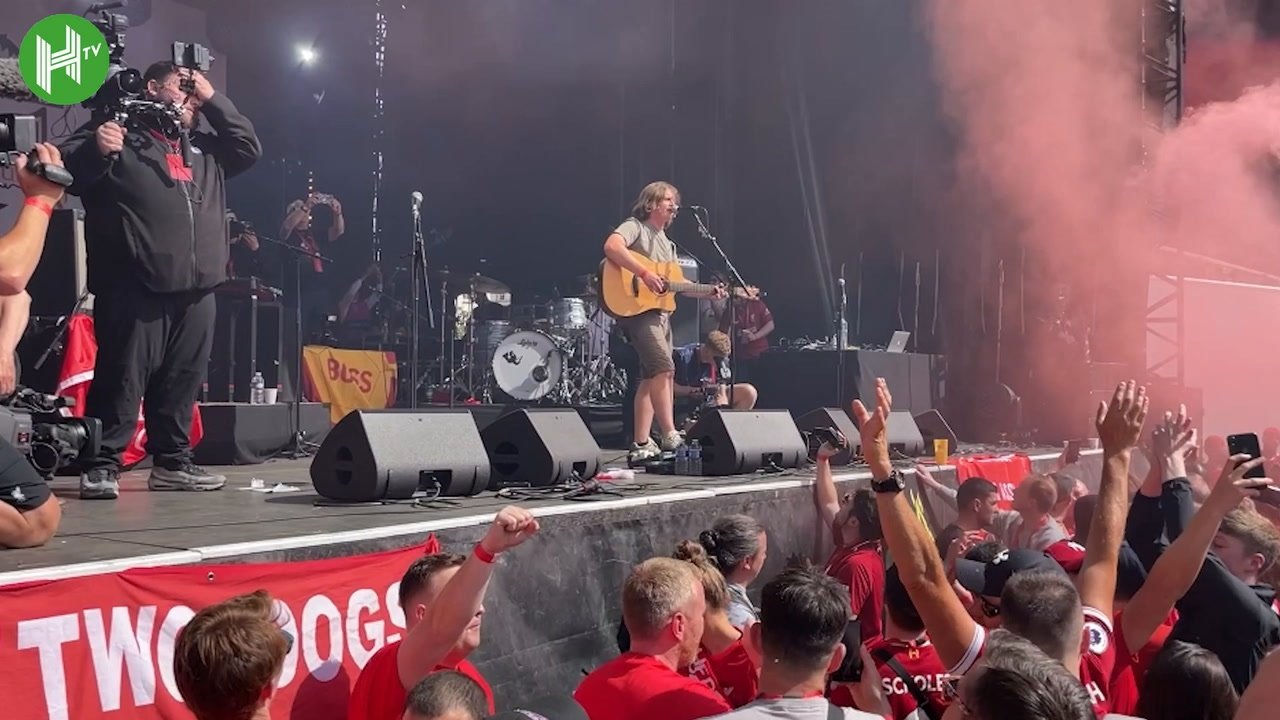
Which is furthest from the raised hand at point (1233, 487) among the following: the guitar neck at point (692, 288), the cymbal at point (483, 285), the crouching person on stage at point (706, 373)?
the cymbal at point (483, 285)

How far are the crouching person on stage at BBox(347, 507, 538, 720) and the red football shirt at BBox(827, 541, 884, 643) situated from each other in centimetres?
233

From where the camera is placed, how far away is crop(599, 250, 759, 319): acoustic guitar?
8117 millimetres

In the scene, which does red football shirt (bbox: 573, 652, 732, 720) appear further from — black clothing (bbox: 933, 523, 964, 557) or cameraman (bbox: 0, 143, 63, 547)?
black clothing (bbox: 933, 523, 964, 557)

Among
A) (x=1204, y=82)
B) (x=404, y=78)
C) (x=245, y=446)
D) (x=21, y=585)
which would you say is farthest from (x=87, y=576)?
(x=1204, y=82)

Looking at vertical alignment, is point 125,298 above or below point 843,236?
below

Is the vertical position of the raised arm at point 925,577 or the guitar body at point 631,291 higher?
the guitar body at point 631,291

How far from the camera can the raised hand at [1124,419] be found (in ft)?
11.9

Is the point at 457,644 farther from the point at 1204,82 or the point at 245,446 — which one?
the point at 1204,82

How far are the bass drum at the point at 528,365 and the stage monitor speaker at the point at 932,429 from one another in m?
4.47

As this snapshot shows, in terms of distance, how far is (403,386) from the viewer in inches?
539

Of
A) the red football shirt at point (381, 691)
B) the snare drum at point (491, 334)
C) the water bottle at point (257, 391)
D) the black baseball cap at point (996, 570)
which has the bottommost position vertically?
the red football shirt at point (381, 691)

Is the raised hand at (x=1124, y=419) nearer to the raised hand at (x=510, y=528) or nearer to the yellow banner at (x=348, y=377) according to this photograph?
the raised hand at (x=510, y=528)

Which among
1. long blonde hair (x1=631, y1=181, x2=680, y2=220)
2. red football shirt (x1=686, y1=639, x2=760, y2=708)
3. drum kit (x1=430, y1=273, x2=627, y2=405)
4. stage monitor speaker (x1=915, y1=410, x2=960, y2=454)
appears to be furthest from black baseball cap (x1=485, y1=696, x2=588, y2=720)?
drum kit (x1=430, y1=273, x2=627, y2=405)

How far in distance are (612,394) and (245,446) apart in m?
6.11
